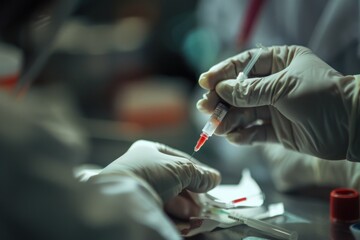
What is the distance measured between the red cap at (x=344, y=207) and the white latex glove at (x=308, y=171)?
0.34 feet

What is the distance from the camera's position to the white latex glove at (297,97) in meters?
0.96

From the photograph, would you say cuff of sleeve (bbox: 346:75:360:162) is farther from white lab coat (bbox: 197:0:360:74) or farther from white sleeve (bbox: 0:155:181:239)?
white sleeve (bbox: 0:155:181:239)

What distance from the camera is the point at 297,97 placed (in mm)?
972

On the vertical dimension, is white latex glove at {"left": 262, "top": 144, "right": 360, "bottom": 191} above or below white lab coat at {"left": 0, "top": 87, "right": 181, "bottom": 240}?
below

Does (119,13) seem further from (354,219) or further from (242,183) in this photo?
(354,219)

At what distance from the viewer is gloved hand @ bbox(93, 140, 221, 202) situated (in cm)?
93

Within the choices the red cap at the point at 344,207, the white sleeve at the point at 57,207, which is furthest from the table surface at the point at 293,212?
the white sleeve at the point at 57,207

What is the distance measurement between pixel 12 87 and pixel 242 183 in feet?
1.83

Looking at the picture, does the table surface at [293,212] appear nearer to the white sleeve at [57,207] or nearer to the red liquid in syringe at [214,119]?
the red liquid in syringe at [214,119]

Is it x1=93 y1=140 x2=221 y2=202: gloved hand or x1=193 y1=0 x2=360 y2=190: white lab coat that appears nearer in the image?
x1=93 y1=140 x2=221 y2=202: gloved hand

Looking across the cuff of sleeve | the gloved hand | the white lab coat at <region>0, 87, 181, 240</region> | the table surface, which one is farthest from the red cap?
the white lab coat at <region>0, 87, 181, 240</region>

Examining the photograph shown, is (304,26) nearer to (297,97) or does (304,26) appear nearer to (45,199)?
(297,97)

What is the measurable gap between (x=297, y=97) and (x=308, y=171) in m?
0.36

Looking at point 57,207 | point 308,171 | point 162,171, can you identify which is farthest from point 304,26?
point 57,207
